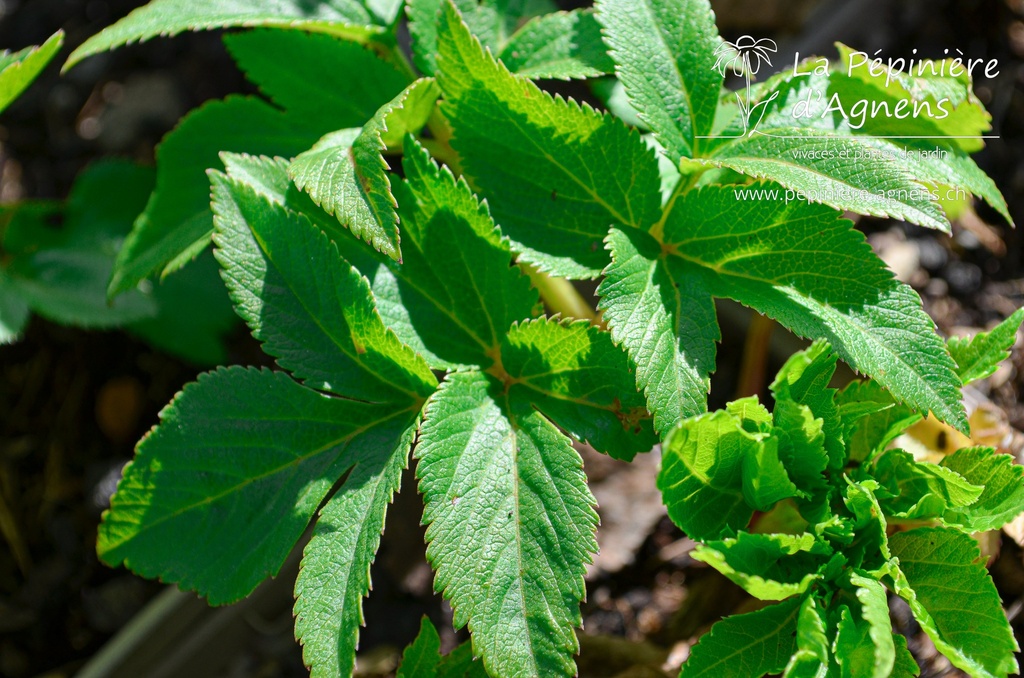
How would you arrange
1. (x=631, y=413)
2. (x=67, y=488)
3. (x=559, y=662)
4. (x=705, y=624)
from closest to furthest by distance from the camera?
(x=559, y=662) < (x=631, y=413) < (x=705, y=624) < (x=67, y=488)

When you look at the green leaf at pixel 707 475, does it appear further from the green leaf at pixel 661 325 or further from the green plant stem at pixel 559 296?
the green plant stem at pixel 559 296

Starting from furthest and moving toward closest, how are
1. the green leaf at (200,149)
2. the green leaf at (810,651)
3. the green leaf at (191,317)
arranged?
the green leaf at (191,317)
the green leaf at (200,149)
the green leaf at (810,651)

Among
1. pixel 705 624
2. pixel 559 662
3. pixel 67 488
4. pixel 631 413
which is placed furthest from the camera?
pixel 67 488

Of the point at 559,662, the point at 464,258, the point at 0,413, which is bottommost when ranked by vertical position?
the point at 0,413

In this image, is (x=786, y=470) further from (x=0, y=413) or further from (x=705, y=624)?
(x=0, y=413)

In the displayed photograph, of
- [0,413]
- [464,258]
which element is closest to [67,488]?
[0,413]

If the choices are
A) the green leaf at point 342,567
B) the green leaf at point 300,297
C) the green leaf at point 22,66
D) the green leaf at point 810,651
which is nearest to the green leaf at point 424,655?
the green leaf at point 342,567

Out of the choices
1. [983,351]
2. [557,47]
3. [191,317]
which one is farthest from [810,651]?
[191,317]
